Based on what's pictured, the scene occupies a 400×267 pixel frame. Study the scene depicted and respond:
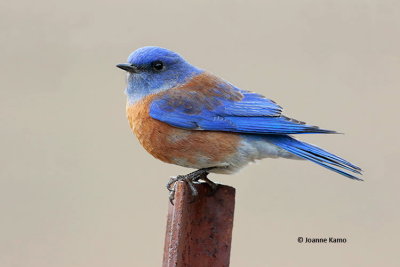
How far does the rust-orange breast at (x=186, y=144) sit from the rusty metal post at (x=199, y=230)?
1.10 meters

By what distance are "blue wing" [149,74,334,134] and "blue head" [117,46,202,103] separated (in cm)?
9

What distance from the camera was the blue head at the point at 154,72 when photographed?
4.43 metres

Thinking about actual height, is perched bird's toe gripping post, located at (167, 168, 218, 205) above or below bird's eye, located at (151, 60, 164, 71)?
below

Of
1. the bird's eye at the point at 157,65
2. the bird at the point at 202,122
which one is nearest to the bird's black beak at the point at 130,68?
A: the bird at the point at 202,122

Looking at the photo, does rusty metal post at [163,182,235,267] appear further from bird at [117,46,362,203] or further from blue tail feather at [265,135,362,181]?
blue tail feather at [265,135,362,181]

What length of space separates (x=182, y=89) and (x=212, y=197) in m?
1.62

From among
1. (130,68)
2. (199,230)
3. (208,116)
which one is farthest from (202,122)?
(199,230)

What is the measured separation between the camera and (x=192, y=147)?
3965 mm

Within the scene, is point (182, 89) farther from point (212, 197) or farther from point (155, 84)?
point (212, 197)

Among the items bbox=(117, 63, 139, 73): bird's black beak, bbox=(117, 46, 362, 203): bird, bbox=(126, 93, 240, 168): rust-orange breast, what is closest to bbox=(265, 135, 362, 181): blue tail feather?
bbox=(117, 46, 362, 203): bird

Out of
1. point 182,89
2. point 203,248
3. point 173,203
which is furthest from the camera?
point 182,89

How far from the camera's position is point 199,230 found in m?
2.69

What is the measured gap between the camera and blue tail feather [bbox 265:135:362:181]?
3719 mm

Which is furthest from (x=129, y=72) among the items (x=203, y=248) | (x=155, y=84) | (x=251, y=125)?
(x=203, y=248)
